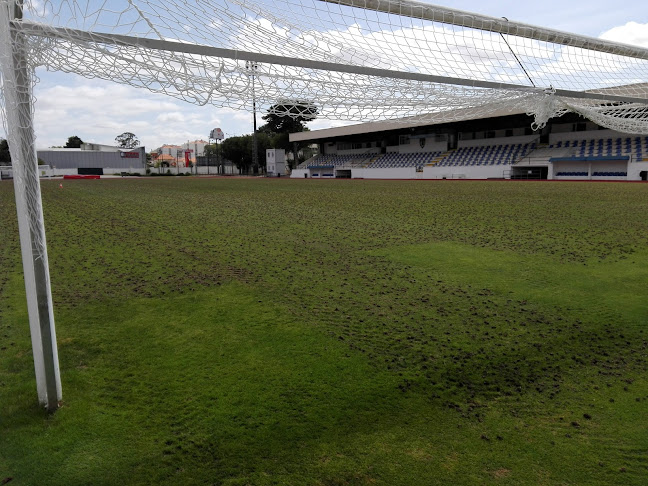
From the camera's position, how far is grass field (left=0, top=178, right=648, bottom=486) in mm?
2203

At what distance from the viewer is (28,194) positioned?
7.88 ft

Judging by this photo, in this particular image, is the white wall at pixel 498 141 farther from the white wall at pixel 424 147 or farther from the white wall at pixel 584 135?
the white wall at pixel 424 147

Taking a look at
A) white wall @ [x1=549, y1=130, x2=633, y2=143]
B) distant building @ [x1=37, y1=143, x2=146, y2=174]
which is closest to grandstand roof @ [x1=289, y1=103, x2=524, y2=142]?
white wall @ [x1=549, y1=130, x2=633, y2=143]

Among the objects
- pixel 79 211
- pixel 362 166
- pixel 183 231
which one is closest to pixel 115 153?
pixel 362 166

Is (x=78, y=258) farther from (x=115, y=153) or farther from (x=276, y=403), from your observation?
(x=115, y=153)

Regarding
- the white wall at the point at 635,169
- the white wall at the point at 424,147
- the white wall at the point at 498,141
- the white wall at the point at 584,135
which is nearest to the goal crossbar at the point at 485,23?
the white wall at the point at 635,169

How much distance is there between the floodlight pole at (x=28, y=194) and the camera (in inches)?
88.7

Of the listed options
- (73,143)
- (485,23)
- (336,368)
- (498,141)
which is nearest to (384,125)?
(498,141)

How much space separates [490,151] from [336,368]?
38.3 metres

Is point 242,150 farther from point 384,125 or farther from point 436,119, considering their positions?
point 436,119

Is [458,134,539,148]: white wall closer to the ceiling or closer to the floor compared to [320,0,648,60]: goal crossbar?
closer to the ceiling

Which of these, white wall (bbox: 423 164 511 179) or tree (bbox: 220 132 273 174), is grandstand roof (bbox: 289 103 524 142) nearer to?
white wall (bbox: 423 164 511 179)

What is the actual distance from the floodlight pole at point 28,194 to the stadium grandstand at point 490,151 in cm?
2166

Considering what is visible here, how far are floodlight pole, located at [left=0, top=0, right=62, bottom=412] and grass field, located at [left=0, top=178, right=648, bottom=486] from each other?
29 centimetres
